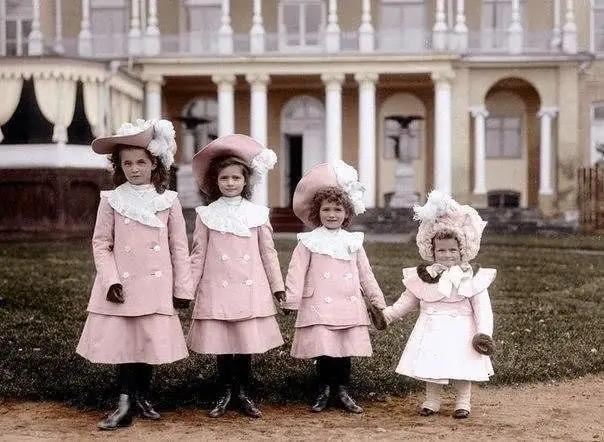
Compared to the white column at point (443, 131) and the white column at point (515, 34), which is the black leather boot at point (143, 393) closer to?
the white column at point (443, 131)

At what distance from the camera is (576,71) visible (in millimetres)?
25031

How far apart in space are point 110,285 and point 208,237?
0.68m

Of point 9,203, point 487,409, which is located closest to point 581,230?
point 9,203

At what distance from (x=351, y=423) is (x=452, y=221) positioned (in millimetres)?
1304

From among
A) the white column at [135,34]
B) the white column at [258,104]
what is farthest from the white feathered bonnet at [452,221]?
the white column at [135,34]

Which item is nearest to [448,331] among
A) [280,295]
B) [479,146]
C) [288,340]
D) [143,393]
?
[280,295]

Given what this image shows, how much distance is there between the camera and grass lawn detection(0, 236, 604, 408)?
612cm

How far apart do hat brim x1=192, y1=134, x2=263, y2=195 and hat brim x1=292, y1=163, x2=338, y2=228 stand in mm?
350

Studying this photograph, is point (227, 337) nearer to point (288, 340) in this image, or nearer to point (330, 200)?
point (330, 200)

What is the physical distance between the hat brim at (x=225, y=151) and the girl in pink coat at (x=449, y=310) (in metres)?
1.04

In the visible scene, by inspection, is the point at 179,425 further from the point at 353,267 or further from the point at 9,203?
the point at 9,203

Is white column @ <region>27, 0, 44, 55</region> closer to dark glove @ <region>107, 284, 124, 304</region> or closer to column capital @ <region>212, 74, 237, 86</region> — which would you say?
column capital @ <region>212, 74, 237, 86</region>

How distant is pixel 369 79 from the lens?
2467cm

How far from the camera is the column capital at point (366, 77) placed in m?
24.6
